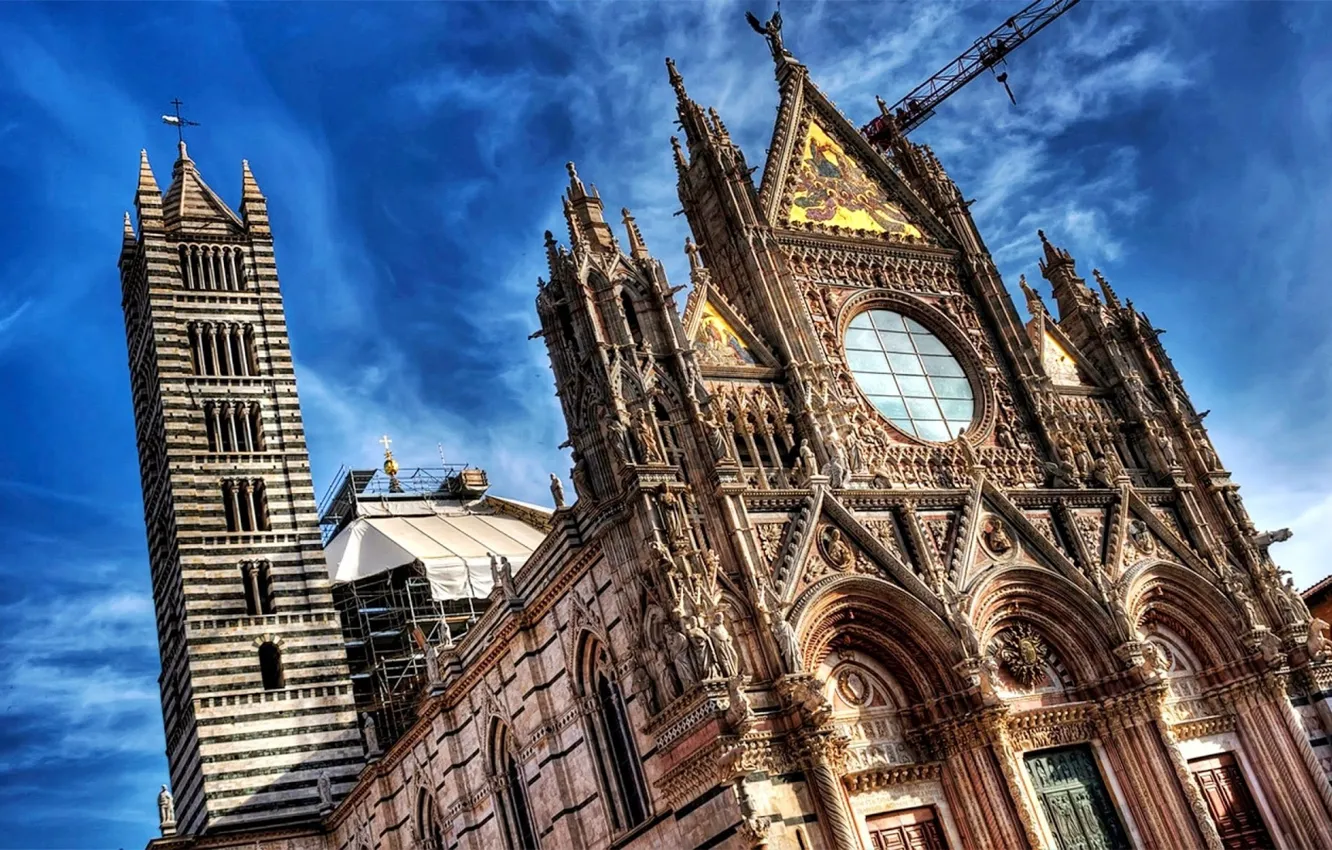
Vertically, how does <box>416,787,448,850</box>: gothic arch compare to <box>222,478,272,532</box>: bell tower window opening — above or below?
below

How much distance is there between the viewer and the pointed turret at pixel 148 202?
144 ft

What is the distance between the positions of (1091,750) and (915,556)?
460 centimetres

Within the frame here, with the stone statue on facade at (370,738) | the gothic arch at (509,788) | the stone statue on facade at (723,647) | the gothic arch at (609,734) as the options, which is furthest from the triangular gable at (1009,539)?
the stone statue on facade at (370,738)

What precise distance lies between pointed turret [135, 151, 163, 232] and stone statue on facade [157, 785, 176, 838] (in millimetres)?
17096

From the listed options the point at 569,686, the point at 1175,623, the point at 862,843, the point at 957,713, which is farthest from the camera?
the point at 1175,623

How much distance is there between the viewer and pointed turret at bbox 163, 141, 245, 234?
44.7m

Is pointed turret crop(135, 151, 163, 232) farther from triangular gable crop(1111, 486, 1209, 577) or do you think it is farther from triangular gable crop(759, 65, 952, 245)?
triangular gable crop(1111, 486, 1209, 577)

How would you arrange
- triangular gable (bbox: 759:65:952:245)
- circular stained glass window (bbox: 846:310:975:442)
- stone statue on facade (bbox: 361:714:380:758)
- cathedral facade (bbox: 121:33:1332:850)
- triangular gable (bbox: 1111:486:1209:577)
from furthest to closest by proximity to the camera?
stone statue on facade (bbox: 361:714:380:758) → triangular gable (bbox: 759:65:952:245) → circular stained glass window (bbox: 846:310:975:442) → triangular gable (bbox: 1111:486:1209:577) → cathedral facade (bbox: 121:33:1332:850)

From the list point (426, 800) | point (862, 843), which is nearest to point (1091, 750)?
point (862, 843)

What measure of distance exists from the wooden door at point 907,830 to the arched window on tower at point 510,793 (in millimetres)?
7260

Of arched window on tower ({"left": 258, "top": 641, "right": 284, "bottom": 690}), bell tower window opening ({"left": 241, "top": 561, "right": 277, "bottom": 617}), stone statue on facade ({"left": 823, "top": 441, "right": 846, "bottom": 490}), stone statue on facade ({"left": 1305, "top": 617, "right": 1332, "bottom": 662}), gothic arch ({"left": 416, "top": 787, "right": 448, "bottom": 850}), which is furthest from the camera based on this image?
bell tower window opening ({"left": 241, "top": 561, "right": 277, "bottom": 617})

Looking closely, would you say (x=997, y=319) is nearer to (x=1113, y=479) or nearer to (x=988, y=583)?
(x=1113, y=479)

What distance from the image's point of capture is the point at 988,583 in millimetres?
25047

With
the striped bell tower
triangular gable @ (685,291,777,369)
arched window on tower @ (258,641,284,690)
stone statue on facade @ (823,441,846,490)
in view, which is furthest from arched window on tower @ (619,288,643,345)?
arched window on tower @ (258,641,284,690)
